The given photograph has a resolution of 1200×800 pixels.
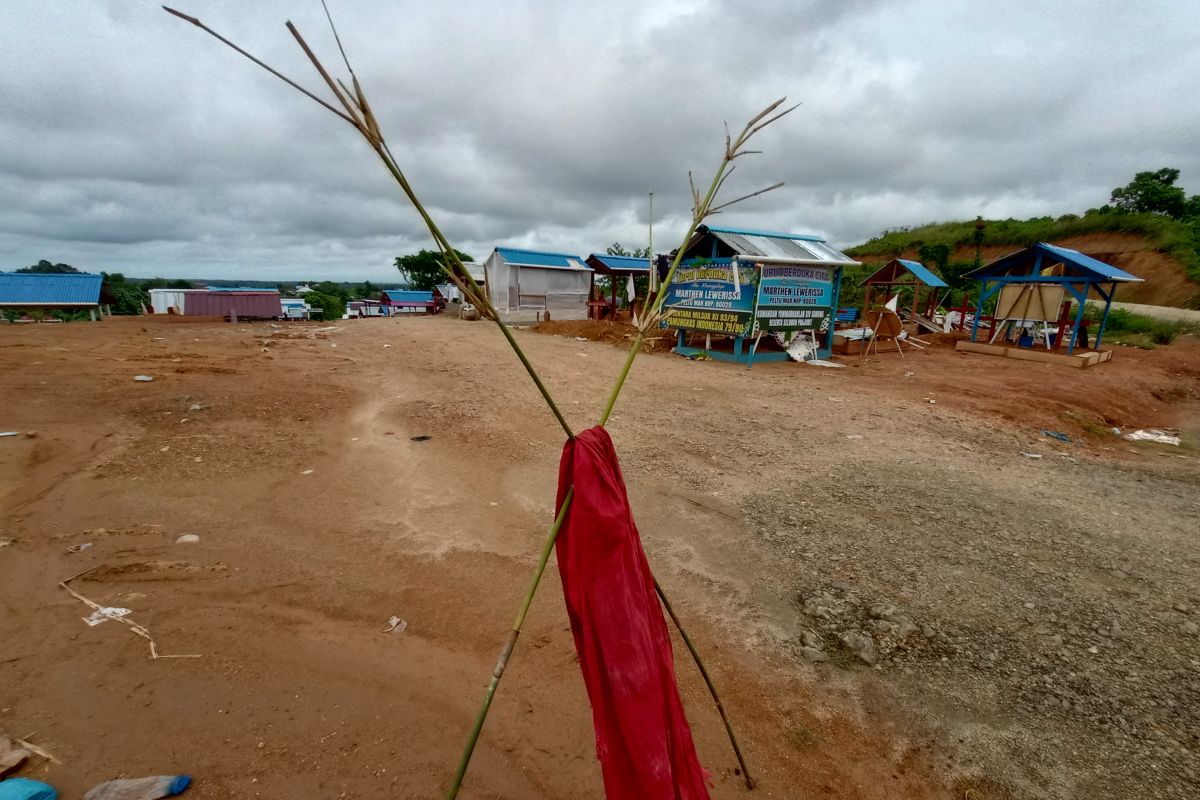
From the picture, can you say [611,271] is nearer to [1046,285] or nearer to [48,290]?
[1046,285]

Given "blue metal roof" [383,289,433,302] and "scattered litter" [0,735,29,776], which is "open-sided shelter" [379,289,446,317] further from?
"scattered litter" [0,735,29,776]

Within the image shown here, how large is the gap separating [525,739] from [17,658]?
2945mm

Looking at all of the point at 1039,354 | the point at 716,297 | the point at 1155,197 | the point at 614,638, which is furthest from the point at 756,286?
the point at 1155,197

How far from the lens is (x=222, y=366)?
10156 mm

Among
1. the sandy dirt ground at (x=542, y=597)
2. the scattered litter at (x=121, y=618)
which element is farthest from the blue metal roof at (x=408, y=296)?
the scattered litter at (x=121, y=618)

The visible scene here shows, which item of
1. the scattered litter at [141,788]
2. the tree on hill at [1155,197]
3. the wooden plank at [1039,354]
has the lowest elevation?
the scattered litter at [141,788]

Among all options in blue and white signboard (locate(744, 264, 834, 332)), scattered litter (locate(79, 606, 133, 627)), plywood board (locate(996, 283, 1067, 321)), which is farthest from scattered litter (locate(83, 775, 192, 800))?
plywood board (locate(996, 283, 1067, 321))

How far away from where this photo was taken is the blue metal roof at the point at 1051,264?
1405cm

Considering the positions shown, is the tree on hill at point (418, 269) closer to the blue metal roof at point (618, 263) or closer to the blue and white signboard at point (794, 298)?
the blue metal roof at point (618, 263)

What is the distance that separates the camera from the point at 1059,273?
52.1 ft

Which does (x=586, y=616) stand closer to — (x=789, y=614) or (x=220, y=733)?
(x=220, y=733)

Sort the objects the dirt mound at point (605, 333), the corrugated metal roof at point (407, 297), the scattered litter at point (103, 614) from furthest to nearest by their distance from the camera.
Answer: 1. the corrugated metal roof at point (407, 297)
2. the dirt mound at point (605, 333)
3. the scattered litter at point (103, 614)

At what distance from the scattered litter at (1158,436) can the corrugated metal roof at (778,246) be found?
7309mm

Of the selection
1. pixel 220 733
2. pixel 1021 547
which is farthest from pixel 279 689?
pixel 1021 547
